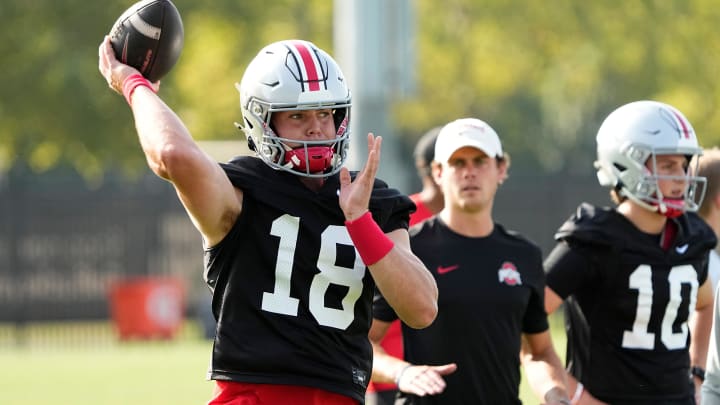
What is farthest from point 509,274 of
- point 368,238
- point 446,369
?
point 368,238

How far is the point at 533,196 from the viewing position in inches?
936

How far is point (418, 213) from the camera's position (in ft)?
27.9

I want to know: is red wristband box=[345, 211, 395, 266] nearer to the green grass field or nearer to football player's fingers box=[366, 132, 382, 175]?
football player's fingers box=[366, 132, 382, 175]

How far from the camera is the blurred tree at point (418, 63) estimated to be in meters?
23.5

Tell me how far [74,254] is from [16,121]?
293 cm

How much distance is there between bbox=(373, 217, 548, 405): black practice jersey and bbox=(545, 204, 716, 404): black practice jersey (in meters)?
0.23

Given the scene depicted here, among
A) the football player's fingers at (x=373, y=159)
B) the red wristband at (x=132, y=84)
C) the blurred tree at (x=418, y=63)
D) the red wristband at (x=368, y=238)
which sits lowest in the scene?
the red wristband at (x=368, y=238)

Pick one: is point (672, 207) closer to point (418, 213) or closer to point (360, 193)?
point (418, 213)

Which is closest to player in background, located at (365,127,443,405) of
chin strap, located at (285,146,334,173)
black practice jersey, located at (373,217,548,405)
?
black practice jersey, located at (373,217,548,405)

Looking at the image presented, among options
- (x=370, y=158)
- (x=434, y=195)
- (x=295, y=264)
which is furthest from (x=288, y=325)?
(x=434, y=195)

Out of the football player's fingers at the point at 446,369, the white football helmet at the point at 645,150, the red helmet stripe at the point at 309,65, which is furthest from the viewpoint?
the white football helmet at the point at 645,150

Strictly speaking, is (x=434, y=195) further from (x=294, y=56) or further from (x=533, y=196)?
(x=533, y=196)

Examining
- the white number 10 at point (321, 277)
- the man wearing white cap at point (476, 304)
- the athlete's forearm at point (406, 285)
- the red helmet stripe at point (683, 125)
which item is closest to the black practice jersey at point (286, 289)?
the white number 10 at point (321, 277)

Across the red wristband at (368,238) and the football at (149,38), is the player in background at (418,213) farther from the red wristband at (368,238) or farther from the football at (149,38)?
the red wristband at (368,238)
